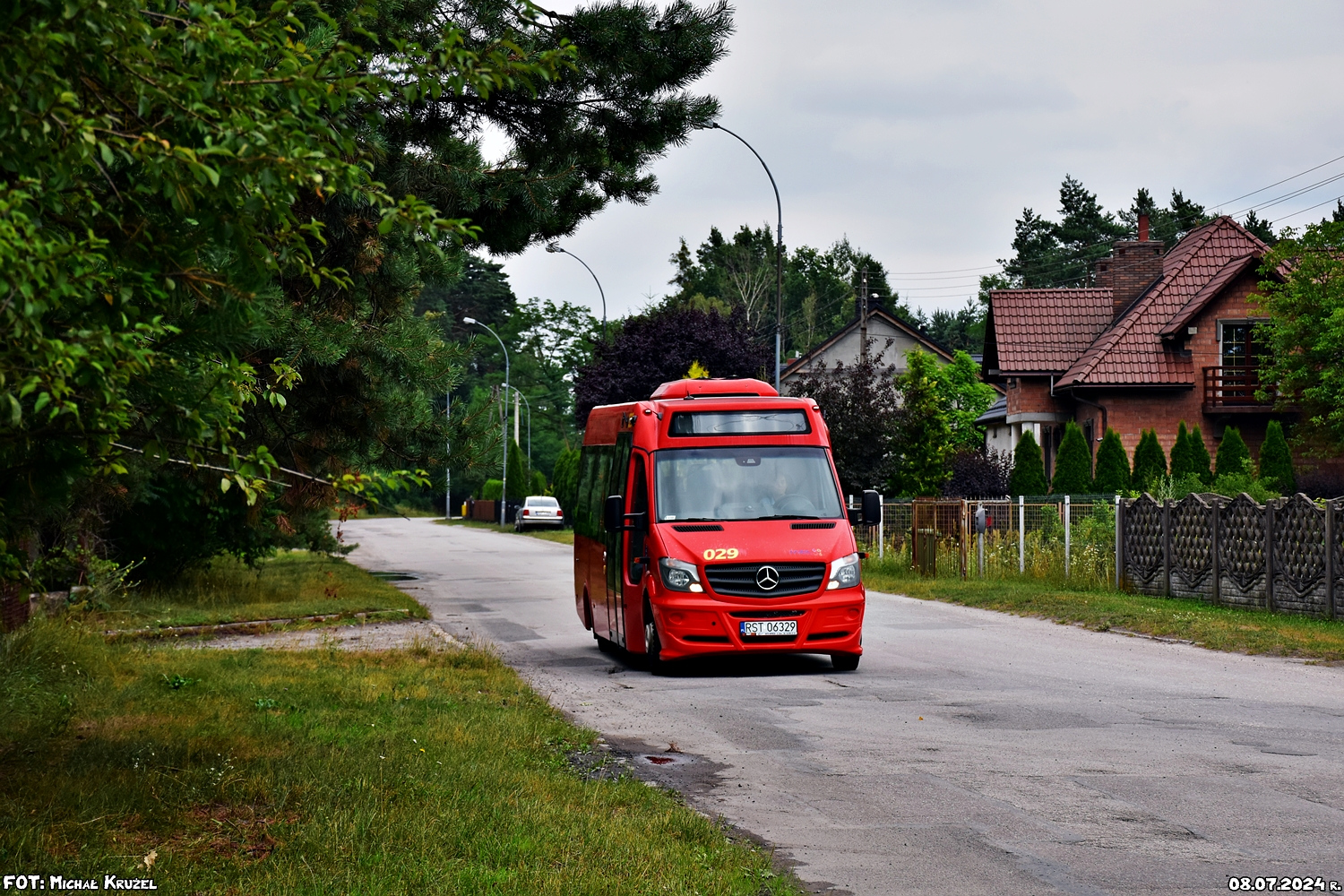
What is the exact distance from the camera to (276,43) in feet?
16.7

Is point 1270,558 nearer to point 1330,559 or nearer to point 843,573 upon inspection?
point 1330,559

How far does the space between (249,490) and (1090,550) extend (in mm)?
21275

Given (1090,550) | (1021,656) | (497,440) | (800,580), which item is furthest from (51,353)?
(1090,550)

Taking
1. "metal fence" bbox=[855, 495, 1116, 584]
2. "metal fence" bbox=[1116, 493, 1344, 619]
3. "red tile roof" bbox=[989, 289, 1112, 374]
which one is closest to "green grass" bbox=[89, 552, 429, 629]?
"metal fence" bbox=[855, 495, 1116, 584]

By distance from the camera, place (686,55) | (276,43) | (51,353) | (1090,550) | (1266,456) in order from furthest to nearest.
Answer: (1266,456) < (1090,550) < (686,55) < (276,43) < (51,353)

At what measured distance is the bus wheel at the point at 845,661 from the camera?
1437 centimetres

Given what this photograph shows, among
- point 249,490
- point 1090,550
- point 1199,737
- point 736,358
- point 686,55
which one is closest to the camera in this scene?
point 249,490

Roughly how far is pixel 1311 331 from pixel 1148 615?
25171 mm

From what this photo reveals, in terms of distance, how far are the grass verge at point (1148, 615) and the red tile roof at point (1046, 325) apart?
76.9 ft

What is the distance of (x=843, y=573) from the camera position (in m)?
14.0

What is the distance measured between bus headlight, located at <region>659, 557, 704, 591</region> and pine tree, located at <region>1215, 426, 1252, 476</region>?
96.7 feet

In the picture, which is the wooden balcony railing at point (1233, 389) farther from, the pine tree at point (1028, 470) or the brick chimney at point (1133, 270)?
the pine tree at point (1028, 470)

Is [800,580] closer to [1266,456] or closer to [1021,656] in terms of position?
[1021,656]

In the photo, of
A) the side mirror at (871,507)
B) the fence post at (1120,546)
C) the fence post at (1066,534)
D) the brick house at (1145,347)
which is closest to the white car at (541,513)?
the brick house at (1145,347)
